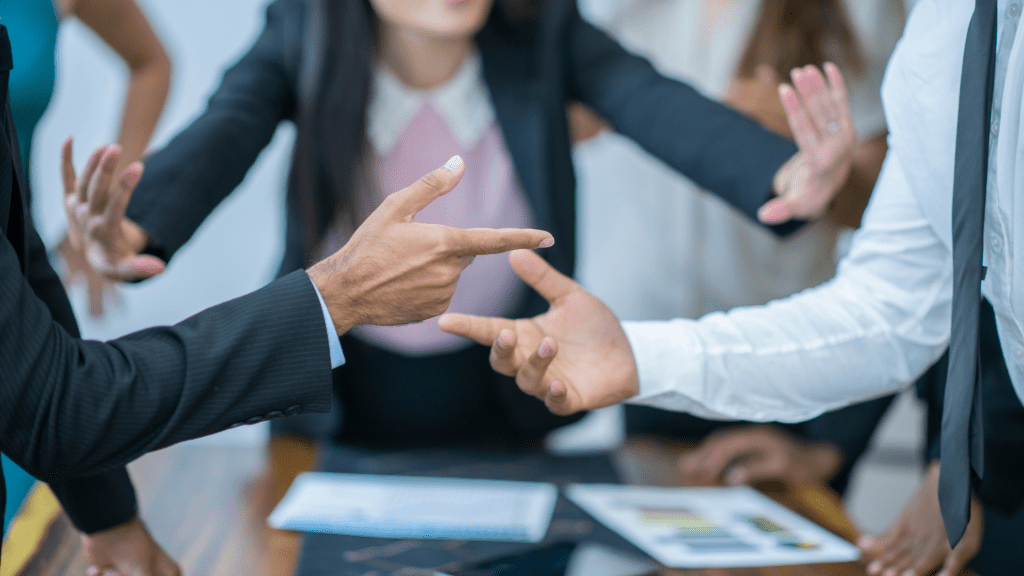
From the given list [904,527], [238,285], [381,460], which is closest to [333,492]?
[381,460]

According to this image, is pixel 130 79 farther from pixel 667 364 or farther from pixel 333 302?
pixel 667 364

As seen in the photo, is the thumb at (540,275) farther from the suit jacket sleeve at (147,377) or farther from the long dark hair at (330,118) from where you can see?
the long dark hair at (330,118)

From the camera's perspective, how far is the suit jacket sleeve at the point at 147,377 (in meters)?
0.62

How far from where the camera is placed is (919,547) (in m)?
0.99

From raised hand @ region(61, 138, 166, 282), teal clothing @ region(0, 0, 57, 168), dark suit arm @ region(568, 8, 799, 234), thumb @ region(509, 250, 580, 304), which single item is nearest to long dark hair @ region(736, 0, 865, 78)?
dark suit arm @ region(568, 8, 799, 234)

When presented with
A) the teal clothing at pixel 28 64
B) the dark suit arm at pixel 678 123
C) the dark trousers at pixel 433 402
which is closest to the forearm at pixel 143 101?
the teal clothing at pixel 28 64

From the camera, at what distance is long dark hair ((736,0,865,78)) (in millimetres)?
1642

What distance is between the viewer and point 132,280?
1.09 metres

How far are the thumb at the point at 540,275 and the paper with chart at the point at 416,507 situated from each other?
1.08ft

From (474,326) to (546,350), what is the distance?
0.27ft

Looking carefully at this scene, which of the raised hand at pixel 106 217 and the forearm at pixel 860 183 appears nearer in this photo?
the raised hand at pixel 106 217

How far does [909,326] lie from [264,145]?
1.01m

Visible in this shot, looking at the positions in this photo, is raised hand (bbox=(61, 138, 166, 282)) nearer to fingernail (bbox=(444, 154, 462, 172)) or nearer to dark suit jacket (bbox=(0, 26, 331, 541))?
dark suit jacket (bbox=(0, 26, 331, 541))

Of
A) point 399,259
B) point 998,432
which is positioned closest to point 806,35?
point 998,432
